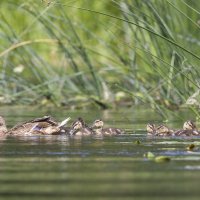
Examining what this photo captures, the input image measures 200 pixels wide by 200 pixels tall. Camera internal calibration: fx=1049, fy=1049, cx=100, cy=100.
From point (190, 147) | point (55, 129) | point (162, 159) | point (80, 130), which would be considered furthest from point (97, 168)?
point (55, 129)

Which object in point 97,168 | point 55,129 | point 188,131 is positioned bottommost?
point 97,168

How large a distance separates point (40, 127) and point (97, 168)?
3.77 metres

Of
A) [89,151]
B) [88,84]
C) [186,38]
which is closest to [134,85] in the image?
[88,84]

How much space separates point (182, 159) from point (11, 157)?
1.32 meters

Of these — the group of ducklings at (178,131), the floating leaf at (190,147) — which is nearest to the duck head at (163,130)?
the group of ducklings at (178,131)

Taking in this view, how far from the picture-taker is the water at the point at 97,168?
586 cm

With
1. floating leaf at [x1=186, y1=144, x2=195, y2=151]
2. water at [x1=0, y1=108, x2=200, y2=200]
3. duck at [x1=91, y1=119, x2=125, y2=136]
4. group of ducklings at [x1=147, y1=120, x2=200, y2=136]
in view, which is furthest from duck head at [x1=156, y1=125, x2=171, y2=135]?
floating leaf at [x1=186, y1=144, x2=195, y2=151]

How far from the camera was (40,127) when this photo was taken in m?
10.8

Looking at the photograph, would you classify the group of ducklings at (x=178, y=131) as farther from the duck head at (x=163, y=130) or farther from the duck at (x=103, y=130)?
the duck at (x=103, y=130)

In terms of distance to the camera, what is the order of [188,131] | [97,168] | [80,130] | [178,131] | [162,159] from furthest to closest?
[80,130], [178,131], [188,131], [162,159], [97,168]

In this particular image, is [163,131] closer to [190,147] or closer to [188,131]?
[188,131]

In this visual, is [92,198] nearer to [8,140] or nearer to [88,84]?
[8,140]

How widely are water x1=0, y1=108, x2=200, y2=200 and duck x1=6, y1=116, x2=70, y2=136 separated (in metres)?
0.38

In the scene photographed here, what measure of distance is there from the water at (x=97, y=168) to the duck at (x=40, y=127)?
1.24ft
